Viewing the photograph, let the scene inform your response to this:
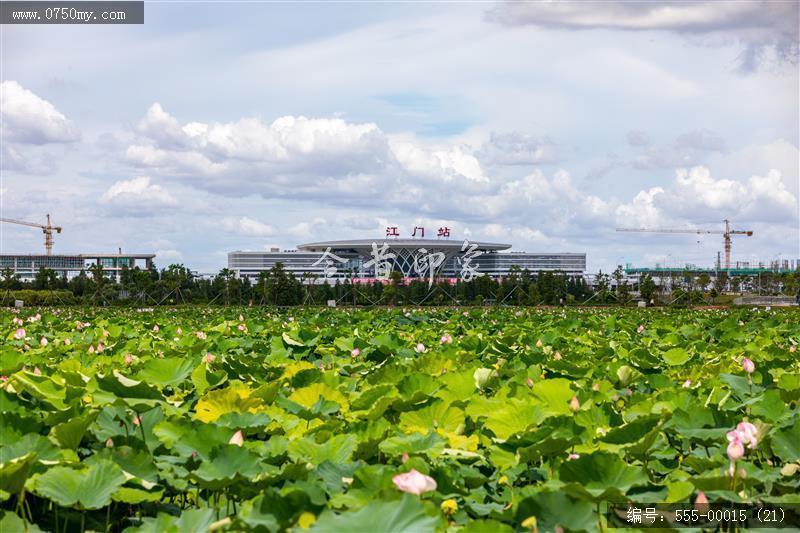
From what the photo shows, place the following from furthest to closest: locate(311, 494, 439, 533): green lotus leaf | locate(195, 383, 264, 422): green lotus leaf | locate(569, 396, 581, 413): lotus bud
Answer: locate(195, 383, 264, 422): green lotus leaf, locate(569, 396, 581, 413): lotus bud, locate(311, 494, 439, 533): green lotus leaf

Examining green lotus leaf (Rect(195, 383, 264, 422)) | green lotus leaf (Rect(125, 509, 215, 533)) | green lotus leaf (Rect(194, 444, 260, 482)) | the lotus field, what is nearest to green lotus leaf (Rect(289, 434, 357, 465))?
the lotus field

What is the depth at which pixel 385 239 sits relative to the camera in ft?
436

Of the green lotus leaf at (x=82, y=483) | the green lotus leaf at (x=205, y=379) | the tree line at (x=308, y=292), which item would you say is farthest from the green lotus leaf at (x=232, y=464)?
the tree line at (x=308, y=292)

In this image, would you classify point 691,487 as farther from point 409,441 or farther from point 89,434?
point 89,434

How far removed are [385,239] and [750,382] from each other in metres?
129

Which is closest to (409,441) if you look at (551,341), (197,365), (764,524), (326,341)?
(764,524)

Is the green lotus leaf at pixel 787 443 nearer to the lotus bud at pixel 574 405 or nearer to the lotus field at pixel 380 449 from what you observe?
the lotus field at pixel 380 449

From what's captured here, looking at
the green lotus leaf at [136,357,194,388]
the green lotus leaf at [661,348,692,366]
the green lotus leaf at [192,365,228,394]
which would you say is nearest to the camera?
the green lotus leaf at [136,357,194,388]

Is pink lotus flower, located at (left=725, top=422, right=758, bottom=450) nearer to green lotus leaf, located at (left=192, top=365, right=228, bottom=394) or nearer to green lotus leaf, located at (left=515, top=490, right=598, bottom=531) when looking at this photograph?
green lotus leaf, located at (left=515, top=490, right=598, bottom=531)

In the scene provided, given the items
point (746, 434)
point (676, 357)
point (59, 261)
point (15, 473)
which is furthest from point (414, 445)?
point (59, 261)

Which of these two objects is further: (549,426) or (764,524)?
(549,426)

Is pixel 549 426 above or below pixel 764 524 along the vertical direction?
above

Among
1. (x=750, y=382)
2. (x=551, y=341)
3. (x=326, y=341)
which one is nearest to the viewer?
(x=750, y=382)

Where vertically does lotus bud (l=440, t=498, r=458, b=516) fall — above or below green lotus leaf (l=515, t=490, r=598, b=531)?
below
